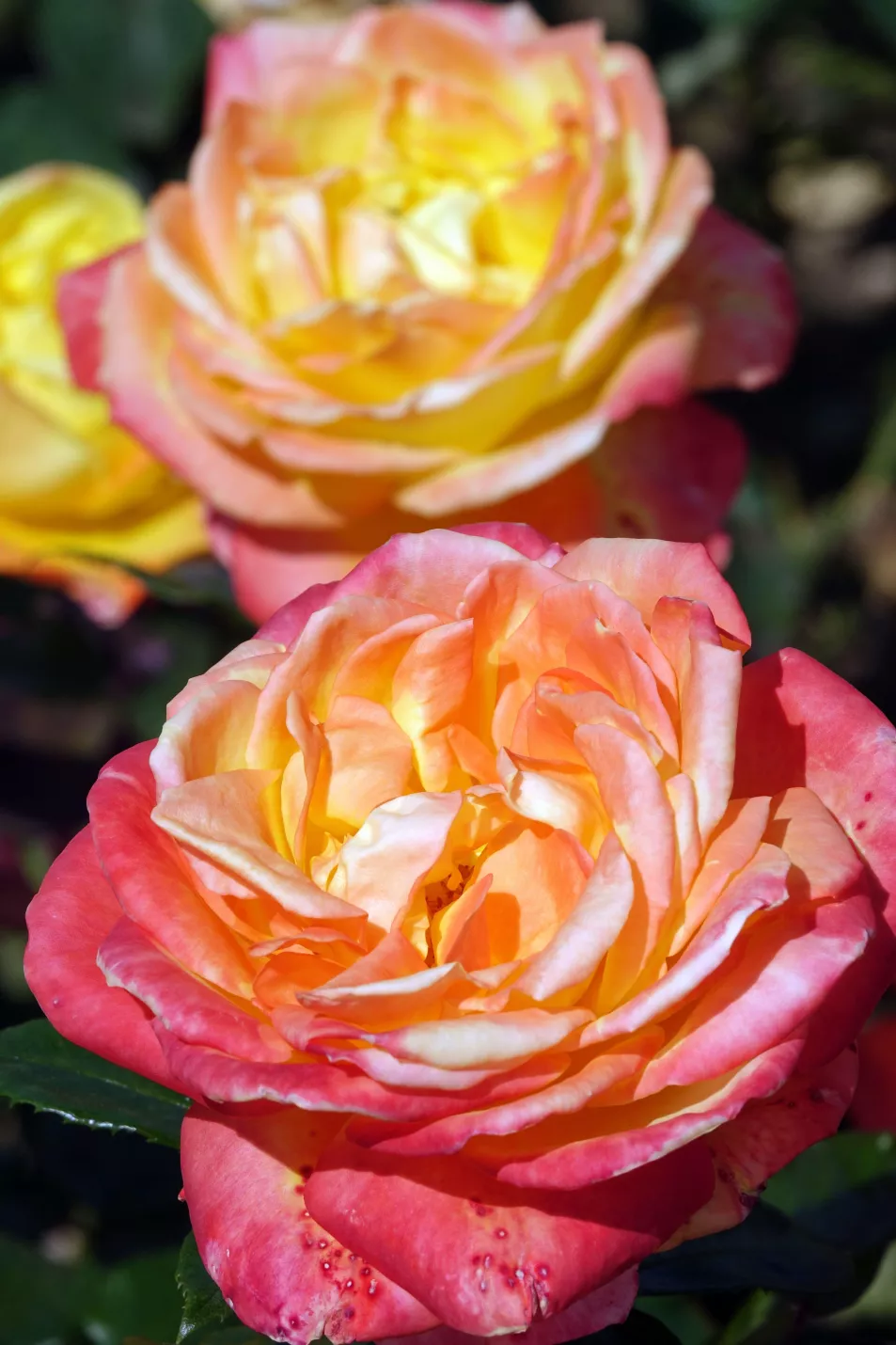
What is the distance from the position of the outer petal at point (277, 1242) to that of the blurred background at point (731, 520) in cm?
30

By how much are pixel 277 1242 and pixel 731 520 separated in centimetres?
90

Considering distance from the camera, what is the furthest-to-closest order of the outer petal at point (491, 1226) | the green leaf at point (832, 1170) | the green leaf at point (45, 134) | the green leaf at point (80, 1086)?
the green leaf at point (45, 134) → the green leaf at point (832, 1170) → the green leaf at point (80, 1086) → the outer petal at point (491, 1226)

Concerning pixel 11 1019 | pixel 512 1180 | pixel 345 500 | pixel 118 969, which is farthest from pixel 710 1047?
pixel 11 1019

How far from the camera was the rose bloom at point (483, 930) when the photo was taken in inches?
17.7

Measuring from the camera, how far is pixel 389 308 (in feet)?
2.68

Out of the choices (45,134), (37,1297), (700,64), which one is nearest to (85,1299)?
(37,1297)

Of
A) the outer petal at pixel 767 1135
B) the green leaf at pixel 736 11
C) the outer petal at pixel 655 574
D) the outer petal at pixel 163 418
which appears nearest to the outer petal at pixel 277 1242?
the outer petal at pixel 767 1135

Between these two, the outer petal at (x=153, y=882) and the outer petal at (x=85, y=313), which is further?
the outer petal at (x=85, y=313)

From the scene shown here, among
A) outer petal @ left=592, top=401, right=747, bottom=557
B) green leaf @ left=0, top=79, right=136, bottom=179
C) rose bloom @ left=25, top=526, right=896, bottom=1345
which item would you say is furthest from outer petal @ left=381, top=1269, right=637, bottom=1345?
green leaf @ left=0, top=79, right=136, bottom=179

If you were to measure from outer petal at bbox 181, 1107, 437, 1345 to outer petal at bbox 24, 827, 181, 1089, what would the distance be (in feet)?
0.13

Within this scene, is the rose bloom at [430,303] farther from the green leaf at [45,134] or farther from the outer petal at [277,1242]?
the outer petal at [277,1242]

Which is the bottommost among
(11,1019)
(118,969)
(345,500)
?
(11,1019)

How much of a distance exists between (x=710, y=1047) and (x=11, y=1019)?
2.06 ft

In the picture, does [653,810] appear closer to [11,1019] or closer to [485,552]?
[485,552]
